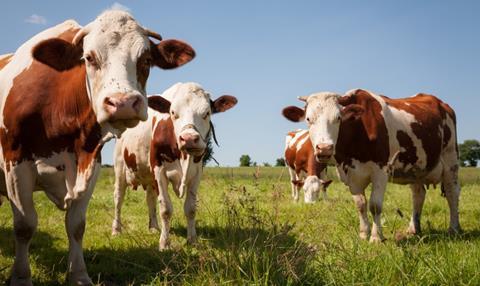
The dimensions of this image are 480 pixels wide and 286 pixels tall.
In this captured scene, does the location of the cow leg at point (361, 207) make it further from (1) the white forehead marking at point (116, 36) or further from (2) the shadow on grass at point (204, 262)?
(1) the white forehead marking at point (116, 36)

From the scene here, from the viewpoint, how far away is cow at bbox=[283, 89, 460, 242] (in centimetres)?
700

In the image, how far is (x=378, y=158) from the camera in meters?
7.11

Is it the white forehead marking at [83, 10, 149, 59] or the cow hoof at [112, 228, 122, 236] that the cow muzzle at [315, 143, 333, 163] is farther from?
the cow hoof at [112, 228, 122, 236]

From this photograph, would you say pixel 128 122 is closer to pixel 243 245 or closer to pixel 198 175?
pixel 243 245

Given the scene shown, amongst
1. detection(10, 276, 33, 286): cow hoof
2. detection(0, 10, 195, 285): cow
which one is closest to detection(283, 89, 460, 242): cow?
Result: detection(0, 10, 195, 285): cow

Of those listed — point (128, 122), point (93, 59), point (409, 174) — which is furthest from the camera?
point (409, 174)

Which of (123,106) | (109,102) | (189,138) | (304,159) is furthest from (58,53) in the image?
(304,159)

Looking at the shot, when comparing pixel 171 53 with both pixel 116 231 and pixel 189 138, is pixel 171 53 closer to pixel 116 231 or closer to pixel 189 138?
pixel 189 138

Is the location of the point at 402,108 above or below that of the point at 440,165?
above

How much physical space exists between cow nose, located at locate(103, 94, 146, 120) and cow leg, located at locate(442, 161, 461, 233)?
6.70 meters

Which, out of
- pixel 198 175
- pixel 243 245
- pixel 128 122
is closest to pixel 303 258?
pixel 243 245

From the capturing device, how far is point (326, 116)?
6988 millimetres

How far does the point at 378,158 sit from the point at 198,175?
2.80 meters

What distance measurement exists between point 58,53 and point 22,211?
157 cm
